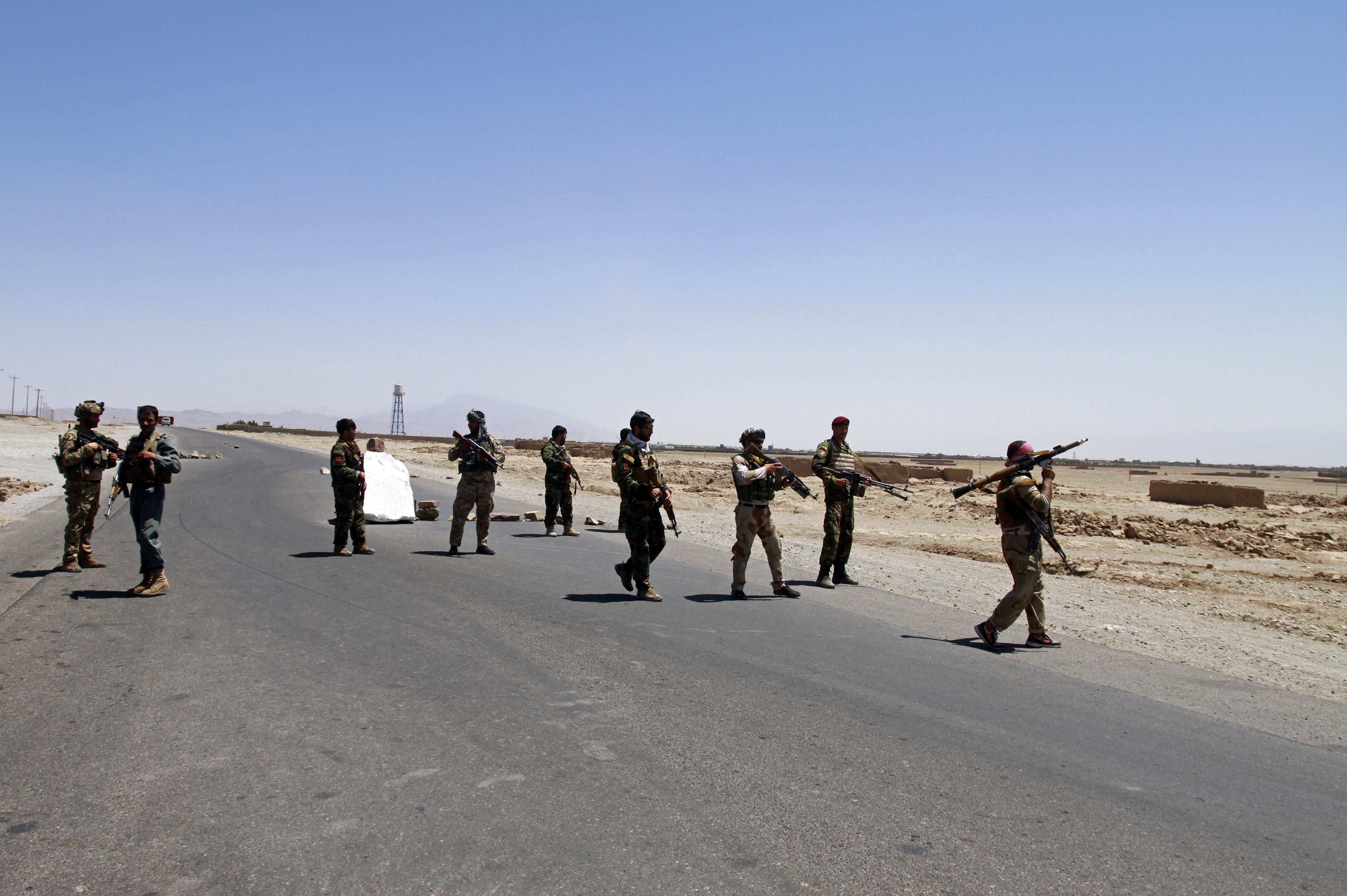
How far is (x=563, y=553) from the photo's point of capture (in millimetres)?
12992

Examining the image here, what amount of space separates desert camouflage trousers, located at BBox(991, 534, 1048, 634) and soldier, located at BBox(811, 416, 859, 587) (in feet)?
8.97

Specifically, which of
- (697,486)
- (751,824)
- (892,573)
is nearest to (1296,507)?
(697,486)

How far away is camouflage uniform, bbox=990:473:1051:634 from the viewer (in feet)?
25.0

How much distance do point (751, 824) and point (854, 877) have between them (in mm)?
547

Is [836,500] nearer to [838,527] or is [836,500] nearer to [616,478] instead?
[838,527]

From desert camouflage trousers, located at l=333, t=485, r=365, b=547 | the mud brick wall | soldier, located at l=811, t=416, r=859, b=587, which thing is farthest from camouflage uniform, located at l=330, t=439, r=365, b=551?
the mud brick wall

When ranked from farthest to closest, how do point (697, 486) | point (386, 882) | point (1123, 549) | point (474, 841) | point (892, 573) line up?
point (697, 486) → point (1123, 549) → point (892, 573) → point (474, 841) → point (386, 882)

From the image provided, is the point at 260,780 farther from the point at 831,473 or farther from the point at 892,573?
the point at 892,573

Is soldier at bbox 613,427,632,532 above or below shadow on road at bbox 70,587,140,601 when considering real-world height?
above

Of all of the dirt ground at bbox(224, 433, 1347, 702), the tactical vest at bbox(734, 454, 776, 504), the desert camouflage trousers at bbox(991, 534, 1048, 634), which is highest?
the tactical vest at bbox(734, 454, 776, 504)

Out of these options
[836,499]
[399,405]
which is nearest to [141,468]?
[836,499]

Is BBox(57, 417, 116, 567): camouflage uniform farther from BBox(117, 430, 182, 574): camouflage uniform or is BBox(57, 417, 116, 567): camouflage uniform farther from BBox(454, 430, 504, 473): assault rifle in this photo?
BBox(454, 430, 504, 473): assault rifle

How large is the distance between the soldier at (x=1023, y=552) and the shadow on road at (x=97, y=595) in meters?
8.11

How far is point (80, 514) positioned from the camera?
965cm
